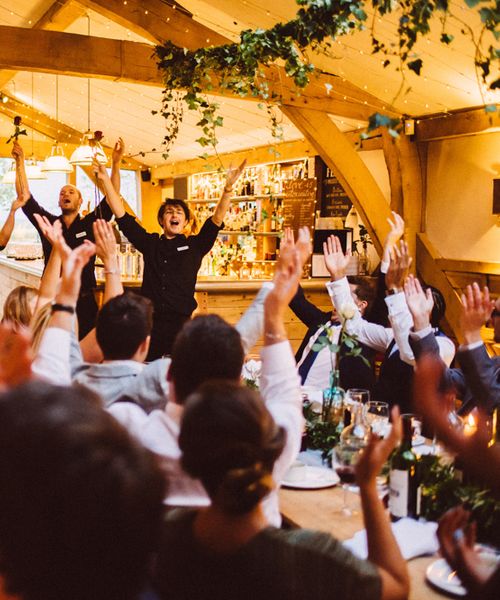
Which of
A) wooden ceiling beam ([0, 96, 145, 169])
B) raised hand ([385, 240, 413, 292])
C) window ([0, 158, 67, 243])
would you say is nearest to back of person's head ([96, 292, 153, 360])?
raised hand ([385, 240, 413, 292])

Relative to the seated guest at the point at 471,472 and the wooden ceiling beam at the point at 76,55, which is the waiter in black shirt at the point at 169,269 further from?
the seated guest at the point at 471,472

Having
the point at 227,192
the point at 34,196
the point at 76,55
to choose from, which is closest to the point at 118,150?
the point at 227,192

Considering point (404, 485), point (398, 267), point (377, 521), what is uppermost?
point (398, 267)

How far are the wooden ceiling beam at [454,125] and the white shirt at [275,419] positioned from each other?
4.75 m

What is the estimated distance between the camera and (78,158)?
22.1 feet

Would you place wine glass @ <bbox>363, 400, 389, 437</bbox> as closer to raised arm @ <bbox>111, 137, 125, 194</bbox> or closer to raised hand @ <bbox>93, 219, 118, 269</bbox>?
raised hand @ <bbox>93, 219, 118, 269</bbox>

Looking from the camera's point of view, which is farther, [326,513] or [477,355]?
[477,355]

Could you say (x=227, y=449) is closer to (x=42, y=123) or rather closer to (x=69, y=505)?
(x=69, y=505)

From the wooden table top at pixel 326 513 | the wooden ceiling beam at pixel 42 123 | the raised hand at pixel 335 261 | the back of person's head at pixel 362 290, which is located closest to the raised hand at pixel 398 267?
the raised hand at pixel 335 261

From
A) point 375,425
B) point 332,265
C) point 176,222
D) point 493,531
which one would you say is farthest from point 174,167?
point 493,531

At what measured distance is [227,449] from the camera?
1219 mm

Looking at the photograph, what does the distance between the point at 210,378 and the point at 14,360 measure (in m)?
0.88

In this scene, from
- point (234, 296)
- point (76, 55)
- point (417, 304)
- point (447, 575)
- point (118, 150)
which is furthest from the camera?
point (234, 296)

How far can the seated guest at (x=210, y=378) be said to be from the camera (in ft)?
5.30
